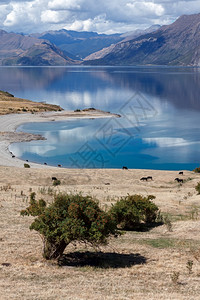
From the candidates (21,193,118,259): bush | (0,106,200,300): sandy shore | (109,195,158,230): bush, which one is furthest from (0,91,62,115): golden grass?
(21,193,118,259): bush

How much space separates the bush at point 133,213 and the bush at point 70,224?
22.8 feet

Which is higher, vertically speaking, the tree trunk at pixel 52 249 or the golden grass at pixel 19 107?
the golden grass at pixel 19 107

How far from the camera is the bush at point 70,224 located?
53.7 ft

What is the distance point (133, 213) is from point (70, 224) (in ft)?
29.9

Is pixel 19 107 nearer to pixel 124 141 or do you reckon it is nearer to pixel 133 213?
pixel 124 141

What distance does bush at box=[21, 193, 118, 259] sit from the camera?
1638 cm

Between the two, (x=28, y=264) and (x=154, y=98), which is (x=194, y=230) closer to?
(x=28, y=264)

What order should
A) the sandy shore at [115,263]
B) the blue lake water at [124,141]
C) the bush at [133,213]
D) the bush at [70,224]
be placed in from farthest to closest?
1. the blue lake water at [124,141]
2. the bush at [133,213]
3. the bush at [70,224]
4. the sandy shore at [115,263]

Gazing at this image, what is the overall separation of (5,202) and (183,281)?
17.7 m

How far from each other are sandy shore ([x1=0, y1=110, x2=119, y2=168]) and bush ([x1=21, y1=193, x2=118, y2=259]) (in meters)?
41.8

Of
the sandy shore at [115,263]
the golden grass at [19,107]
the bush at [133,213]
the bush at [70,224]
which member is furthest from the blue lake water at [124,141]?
the bush at [70,224]

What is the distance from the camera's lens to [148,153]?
72.1m

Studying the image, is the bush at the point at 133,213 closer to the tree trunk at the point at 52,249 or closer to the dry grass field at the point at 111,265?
the dry grass field at the point at 111,265

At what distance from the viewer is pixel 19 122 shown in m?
102
